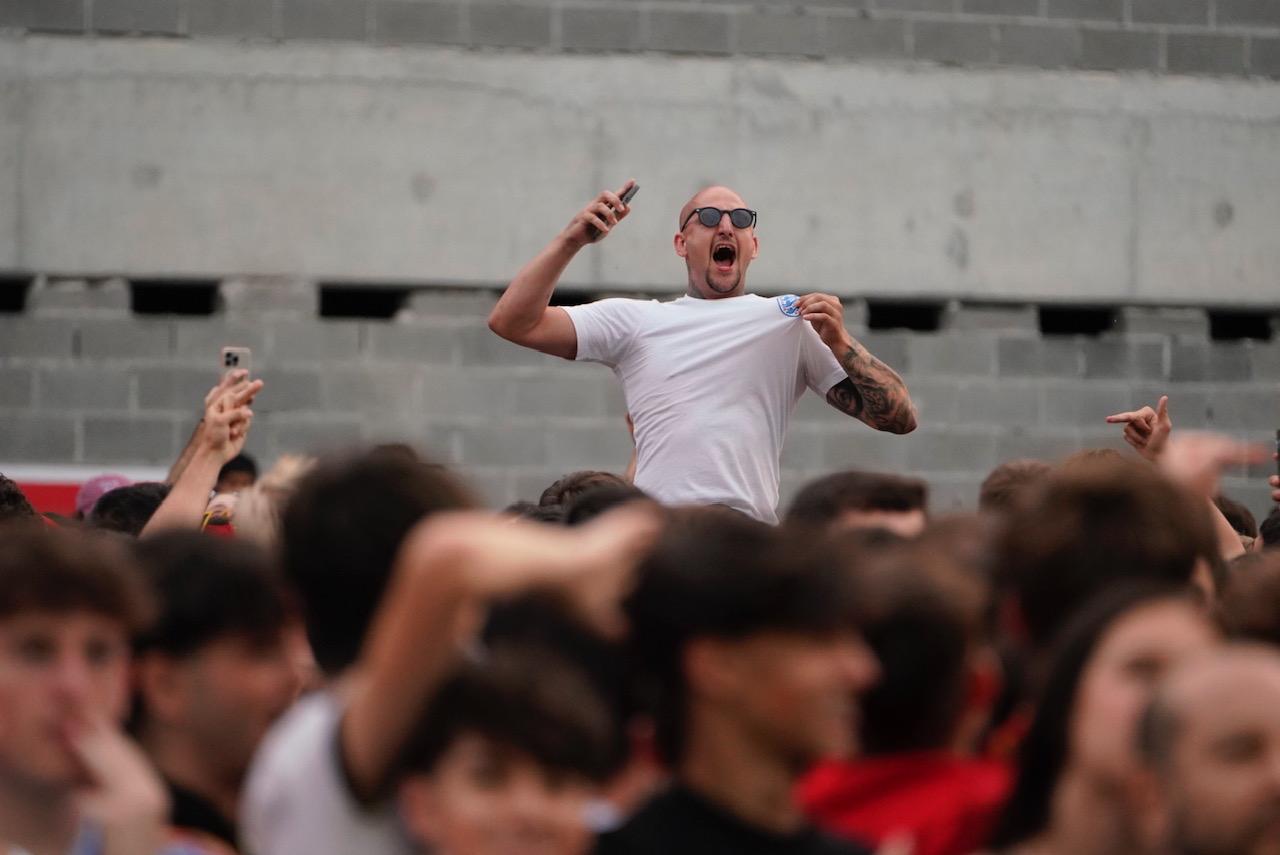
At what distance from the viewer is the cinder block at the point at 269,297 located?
340 inches

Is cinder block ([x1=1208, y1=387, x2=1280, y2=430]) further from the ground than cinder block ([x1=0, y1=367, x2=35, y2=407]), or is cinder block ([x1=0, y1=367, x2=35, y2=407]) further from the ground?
cinder block ([x1=0, y1=367, x2=35, y2=407])

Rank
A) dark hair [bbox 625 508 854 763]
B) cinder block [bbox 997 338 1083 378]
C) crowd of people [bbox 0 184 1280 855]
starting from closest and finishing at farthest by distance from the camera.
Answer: crowd of people [bbox 0 184 1280 855] → dark hair [bbox 625 508 854 763] → cinder block [bbox 997 338 1083 378]

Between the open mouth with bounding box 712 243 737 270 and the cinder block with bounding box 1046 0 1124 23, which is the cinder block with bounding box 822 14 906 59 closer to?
the cinder block with bounding box 1046 0 1124 23

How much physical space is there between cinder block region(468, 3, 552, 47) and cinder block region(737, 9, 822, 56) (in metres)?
0.95

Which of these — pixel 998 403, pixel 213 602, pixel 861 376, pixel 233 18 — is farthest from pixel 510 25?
pixel 213 602

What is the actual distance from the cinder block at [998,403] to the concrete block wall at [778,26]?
1.60m

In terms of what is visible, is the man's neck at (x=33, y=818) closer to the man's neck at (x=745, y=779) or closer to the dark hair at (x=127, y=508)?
the man's neck at (x=745, y=779)

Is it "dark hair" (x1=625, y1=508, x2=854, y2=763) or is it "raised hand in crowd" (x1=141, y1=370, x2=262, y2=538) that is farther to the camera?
"raised hand in crowd" (x1=141, y1=370, x2=262, y2=538)

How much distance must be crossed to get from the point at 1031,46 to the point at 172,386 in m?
4.49

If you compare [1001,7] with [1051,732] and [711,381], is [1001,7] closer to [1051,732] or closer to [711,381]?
[711,381]

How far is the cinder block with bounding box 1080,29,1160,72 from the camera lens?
9.31 meters

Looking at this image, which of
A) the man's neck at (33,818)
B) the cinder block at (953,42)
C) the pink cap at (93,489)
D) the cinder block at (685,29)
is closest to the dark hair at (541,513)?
→ the man's neck at (33,818)

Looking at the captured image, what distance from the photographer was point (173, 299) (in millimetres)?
8852

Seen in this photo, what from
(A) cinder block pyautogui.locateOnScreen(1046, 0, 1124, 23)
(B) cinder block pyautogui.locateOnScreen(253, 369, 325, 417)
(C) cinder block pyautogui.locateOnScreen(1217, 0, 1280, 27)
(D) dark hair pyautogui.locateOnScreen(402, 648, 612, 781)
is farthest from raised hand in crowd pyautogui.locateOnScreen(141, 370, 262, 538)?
(C) cinder block pyautogui.locateOnScreen(1217, 0, 1280, 27)
